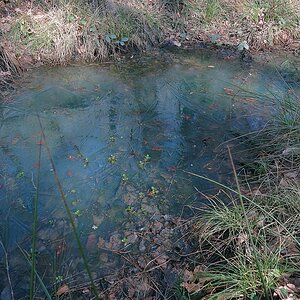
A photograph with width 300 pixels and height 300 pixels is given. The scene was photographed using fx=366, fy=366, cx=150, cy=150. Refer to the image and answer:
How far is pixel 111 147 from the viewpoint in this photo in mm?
3857

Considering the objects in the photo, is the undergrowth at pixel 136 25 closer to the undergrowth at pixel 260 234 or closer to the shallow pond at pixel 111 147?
the shallow pond at pixel 111 147

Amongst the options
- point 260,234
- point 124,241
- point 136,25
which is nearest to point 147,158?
point 124,241

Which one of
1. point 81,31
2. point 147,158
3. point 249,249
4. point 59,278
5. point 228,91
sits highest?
point 81,31

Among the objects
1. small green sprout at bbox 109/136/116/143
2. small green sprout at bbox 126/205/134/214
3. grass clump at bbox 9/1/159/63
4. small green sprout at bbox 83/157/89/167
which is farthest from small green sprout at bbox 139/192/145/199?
grass clump at bbox 9/1/159/63

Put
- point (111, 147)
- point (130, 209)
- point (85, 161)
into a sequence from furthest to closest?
point (111, 147), point (85, 161), point (130, 209)

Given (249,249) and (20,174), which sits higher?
(249,249)

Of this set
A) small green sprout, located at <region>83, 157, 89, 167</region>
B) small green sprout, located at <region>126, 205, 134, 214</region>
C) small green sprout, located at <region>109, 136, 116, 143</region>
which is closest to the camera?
small green sprout, located at <region>126, 205, 134, 214</region>

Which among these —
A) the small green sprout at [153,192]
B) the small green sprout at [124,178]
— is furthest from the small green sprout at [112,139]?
the small green sprout at [153,192]

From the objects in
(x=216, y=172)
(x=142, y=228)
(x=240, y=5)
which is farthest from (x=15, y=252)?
(x=240, y=5)

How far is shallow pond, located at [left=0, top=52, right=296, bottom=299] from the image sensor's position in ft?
9.14

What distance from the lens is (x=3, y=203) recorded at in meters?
3.11

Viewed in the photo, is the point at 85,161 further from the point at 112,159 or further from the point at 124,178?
the point at 124,178

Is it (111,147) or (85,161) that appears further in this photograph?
(111,147)

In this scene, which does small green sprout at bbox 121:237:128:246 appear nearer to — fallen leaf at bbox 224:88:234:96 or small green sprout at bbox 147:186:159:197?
small green sprout at bbox 147:186:159:197
